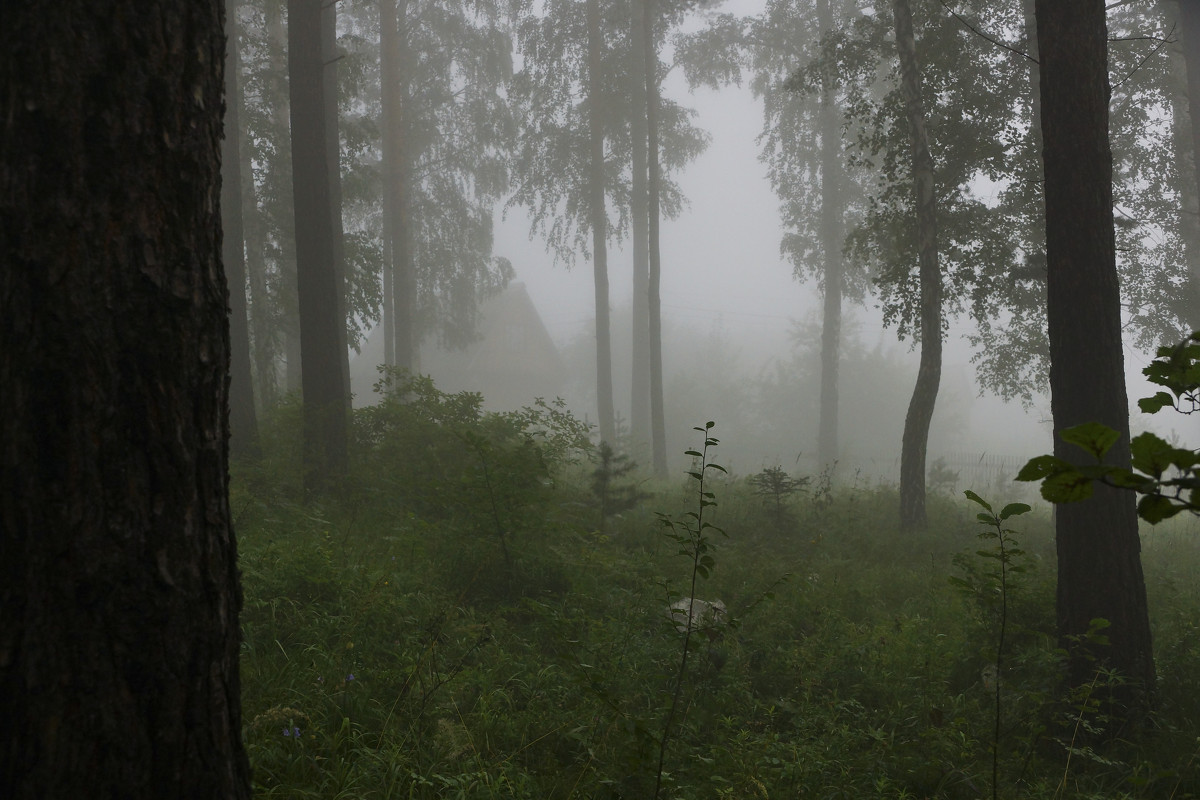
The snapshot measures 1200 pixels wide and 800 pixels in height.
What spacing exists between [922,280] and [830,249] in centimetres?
1055

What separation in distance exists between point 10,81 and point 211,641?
124 centimetres

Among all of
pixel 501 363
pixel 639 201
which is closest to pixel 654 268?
pixel 639 201

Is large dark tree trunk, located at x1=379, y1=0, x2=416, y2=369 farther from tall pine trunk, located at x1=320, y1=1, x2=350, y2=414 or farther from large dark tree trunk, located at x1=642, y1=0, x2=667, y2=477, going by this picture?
tall pine trunk, located at x1=320, y1=1, x2=350, y2=414

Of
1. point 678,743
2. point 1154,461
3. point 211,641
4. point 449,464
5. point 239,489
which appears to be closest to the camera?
point 1154,461

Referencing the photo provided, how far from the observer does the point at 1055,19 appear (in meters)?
4.76

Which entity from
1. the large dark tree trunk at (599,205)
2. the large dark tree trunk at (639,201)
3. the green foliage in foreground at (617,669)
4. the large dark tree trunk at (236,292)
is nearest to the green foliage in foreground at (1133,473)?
the green foliage in foreground at (617,669)

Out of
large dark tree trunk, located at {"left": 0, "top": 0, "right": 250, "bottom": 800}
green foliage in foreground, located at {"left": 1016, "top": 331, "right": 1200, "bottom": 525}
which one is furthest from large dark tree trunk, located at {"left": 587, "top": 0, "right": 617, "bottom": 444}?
green foliage in foreground, located at {"left": 1016, "top": 331, "right": 1200, "bottom": 525}

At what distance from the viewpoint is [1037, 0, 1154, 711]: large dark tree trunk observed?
457 cm

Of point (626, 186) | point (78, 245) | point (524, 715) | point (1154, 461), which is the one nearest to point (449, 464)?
point (524, 715)

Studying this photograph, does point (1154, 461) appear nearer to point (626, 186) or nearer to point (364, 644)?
point (364, 644)

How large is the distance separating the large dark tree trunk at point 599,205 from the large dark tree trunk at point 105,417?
713 inches

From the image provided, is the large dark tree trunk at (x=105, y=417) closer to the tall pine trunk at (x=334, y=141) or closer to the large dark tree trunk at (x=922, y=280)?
the large dark tree trunk at (x=922, y=280)

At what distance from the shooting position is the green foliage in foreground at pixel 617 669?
10.6 feet

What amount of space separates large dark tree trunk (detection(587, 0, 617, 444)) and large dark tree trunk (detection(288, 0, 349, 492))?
11.2 m
